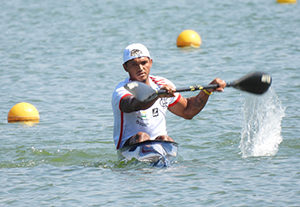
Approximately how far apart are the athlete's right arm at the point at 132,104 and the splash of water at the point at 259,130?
193 cm

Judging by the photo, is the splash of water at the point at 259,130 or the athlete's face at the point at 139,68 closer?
the athlete's face at the point at 139,68

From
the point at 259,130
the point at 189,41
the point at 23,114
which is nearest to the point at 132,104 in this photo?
the point at 259,130

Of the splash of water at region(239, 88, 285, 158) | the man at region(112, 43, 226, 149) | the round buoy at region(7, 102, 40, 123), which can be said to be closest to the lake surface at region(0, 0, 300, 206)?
the splash of water at region(239, 88, 285, 158)

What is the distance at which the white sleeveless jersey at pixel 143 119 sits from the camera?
7.63 m

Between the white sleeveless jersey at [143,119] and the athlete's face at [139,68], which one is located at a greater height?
the athlete's face at [139,68]

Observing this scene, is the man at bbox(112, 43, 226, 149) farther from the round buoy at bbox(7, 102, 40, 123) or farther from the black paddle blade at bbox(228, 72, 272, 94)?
the round buoy at bbox(7, 102, 40, 123)

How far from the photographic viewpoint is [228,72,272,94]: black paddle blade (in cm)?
719

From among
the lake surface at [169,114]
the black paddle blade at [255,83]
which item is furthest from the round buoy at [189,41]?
the black paddle blade at [255,83]

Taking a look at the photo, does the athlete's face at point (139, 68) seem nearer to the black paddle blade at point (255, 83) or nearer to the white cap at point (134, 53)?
the white cap at point (134, 53)

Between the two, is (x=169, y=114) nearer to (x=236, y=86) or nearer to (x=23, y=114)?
(x=23, y=114)

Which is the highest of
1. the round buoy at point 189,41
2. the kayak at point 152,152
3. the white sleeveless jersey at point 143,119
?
the round buoy at point 189,41

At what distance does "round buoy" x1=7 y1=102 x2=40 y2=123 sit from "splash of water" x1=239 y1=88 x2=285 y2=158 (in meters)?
3.81

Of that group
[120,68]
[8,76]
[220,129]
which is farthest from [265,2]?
[220,129]

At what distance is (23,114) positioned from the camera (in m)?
11.1
